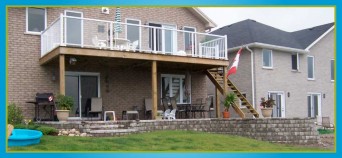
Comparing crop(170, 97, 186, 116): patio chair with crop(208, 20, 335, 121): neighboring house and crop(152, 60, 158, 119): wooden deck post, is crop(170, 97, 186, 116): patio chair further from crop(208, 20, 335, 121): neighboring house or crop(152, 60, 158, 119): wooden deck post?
crop(208, 20, 335, 121): neighboring house

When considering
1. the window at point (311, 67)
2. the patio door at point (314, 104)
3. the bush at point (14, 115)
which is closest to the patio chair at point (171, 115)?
the bush at point (14, 115)

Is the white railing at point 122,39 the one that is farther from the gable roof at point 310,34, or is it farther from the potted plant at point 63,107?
the gable roof at point 310,34

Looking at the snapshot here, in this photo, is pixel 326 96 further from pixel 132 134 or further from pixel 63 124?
pixel 63 124

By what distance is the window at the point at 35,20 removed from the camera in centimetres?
1695

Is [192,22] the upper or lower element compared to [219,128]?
upper

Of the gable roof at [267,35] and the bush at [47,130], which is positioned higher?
the gable roof at [267,35]

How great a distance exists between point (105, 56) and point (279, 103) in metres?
12.4

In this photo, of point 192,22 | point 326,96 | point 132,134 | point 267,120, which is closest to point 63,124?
point 132,134

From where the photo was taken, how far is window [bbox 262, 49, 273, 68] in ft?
79.2

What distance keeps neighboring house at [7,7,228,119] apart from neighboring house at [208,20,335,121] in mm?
3647

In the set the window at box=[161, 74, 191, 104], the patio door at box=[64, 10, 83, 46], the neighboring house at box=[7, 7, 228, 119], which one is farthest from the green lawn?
the window at box=[161, 74, 191, 104]

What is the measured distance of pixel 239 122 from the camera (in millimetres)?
16656

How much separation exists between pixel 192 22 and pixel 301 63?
8424 millimetres

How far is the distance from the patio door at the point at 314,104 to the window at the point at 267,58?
3.75m
